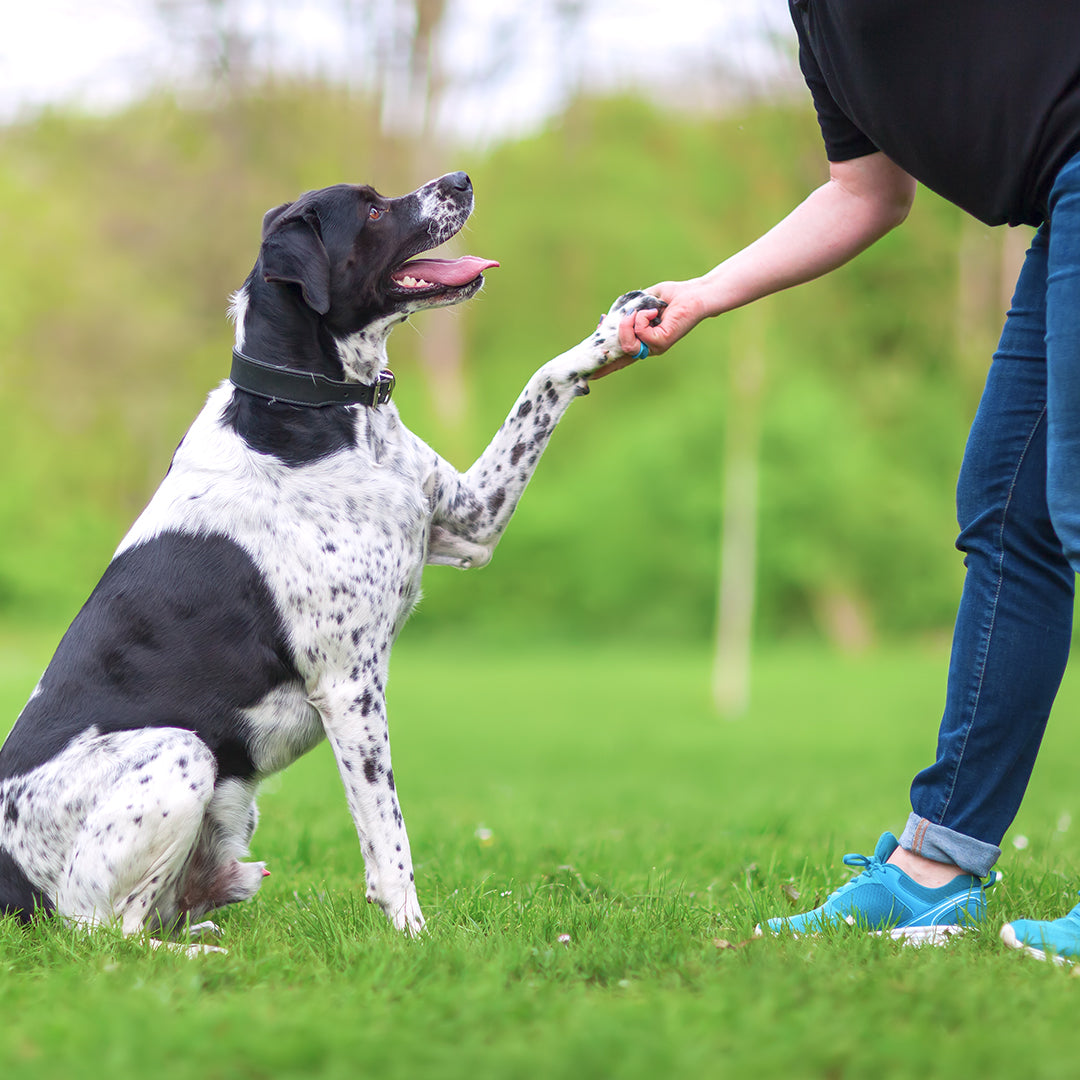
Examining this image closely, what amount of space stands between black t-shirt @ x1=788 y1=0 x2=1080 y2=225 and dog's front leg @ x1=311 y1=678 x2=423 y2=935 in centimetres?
165

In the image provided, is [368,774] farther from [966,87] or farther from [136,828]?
[966,87]

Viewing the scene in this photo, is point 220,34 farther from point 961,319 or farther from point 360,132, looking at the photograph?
point 961,319

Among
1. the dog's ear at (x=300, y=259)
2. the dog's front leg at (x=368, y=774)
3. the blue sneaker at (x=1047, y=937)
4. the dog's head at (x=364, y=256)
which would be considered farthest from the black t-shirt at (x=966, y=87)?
the dog's front leg at (x=368, y=774)

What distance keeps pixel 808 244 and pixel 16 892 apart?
2.32 metres

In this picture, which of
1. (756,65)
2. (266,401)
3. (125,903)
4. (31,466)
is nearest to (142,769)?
(125,903)

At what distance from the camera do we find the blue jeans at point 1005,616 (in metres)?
2.53

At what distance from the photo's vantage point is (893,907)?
2580 millimetres

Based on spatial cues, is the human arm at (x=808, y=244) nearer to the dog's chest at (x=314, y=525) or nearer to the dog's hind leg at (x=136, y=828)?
the dog's chest at (x=314, y=525)

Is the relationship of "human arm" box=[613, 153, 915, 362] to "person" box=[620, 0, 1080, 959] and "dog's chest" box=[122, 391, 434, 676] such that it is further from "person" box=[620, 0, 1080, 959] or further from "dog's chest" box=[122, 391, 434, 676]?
"dog's chest" box=[122, 391, 434, 676]

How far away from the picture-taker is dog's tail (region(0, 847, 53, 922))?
2703 millimetres

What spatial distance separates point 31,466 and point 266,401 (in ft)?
72.3

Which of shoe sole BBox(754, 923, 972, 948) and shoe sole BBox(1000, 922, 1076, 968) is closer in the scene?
shoe sole BBox(1000, 922, 1076, 968)

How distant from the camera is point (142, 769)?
8.56ft

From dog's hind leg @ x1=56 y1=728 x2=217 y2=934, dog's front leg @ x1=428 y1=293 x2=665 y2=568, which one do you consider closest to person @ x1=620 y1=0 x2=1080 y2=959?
dog's front leg @ x1=428 y1=293 x2=665 y2=568
